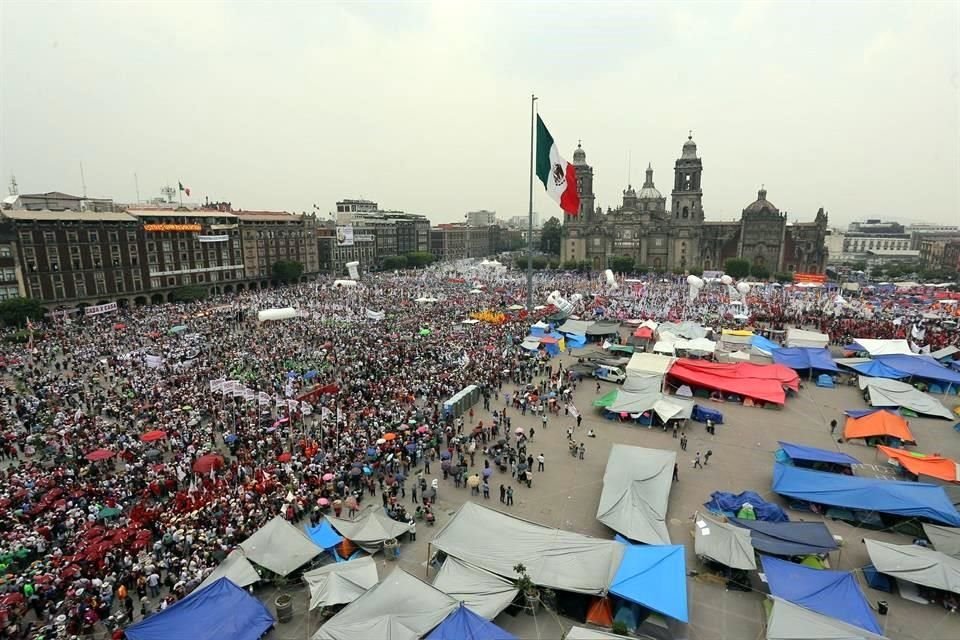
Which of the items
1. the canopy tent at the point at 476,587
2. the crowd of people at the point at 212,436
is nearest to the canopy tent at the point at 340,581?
the canopy tent at the point at 476,587

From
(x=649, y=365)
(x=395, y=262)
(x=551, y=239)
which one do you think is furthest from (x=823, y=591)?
(x=551, y=239)

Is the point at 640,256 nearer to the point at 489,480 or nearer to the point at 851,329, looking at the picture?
the point at 851,329

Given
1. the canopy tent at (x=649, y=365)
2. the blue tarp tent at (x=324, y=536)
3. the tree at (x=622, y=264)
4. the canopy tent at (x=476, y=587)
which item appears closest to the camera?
the canopy tent at (x=476, y=587)

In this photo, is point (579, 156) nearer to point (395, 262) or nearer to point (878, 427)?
point (395, 262)

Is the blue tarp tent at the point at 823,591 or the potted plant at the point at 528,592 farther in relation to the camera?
the potted plant at the point at 528,592

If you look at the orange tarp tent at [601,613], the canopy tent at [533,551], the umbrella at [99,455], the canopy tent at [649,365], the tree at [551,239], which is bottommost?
the orange tarp tent at [601,613]

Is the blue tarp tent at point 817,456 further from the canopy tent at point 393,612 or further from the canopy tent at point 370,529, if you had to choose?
the canopy tent at point 393,612
